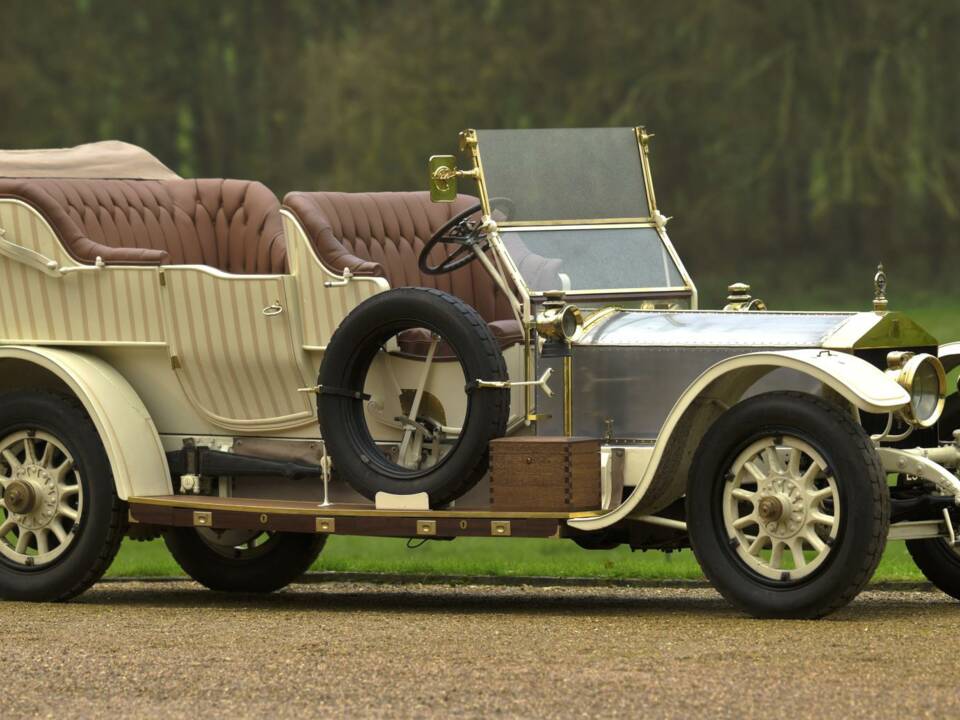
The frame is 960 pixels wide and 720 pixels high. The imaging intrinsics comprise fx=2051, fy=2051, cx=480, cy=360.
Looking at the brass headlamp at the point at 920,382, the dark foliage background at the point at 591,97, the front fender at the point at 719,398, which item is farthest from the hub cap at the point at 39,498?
the dark foliage background at the point at 591,97

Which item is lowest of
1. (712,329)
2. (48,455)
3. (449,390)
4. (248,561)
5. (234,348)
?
(248,561)

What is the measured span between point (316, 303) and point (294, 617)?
1.41m

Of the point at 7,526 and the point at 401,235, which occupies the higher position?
the point at 401,235

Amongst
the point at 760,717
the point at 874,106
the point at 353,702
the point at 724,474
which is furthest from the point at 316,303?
the point at 874,106

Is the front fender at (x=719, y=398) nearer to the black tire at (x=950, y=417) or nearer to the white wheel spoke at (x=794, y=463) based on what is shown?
the white wheel spoke at (x=794, y=463)

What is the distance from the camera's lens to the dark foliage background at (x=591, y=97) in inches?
1035

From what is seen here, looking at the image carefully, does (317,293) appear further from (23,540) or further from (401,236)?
(23,540)

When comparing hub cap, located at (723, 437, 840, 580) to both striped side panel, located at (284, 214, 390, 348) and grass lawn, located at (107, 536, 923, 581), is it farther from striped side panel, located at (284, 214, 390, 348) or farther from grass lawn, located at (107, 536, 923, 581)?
grass lawn, located at (107, 536, 923, 581)

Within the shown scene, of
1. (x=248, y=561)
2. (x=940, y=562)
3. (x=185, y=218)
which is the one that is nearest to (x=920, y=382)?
(x=940, y=562)

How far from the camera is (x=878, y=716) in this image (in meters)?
5.59

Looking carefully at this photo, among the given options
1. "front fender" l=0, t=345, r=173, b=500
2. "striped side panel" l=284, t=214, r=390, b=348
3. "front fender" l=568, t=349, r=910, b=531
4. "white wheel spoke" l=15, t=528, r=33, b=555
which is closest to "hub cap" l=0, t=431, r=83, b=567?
"white wheel spoke" l=15, t=528, r=33, b=555

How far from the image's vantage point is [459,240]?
8.96 m

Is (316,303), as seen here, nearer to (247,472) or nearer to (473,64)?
(247,472)

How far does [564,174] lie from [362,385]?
142 cm
